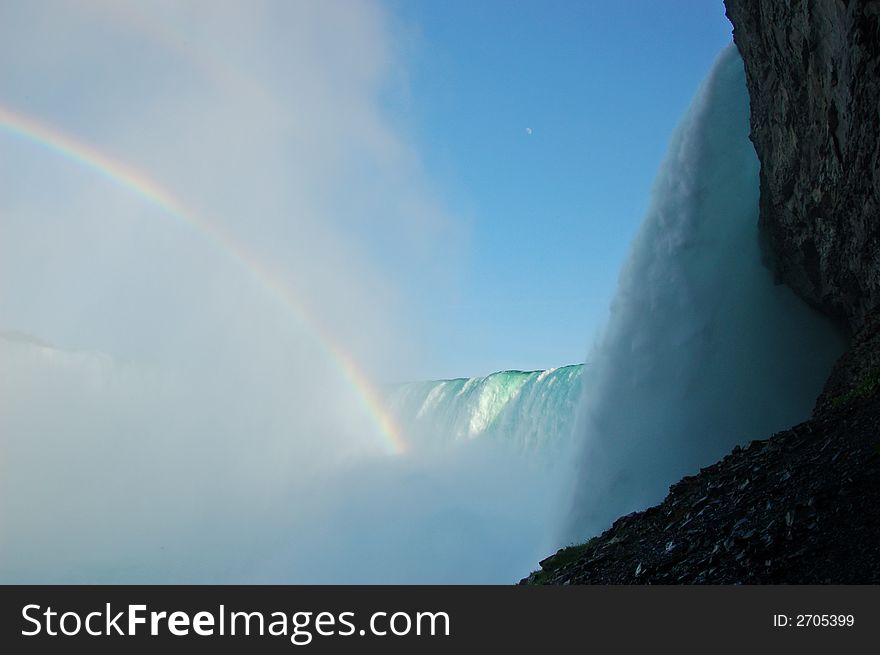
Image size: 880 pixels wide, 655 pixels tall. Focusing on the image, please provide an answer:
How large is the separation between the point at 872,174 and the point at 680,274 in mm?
11549

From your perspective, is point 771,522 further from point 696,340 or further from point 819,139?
point 696,340

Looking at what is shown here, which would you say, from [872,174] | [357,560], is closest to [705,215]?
[872,174]

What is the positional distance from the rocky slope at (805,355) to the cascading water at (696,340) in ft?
5.17

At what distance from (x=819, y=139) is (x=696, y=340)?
9315 mm

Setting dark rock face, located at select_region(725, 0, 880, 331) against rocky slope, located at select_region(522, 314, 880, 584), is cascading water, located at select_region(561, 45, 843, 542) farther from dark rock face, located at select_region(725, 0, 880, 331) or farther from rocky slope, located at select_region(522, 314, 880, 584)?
rocky slope, located at select_region(522, 314, 880, 584)

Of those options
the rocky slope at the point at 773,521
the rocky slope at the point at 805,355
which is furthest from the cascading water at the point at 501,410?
the rocky slope at the point at 773,521

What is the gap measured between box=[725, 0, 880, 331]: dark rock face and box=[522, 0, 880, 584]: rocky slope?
0.16 ft

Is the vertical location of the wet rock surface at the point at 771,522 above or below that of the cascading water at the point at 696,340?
below

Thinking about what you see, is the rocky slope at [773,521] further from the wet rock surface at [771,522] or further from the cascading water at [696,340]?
the cascading water at [696,340]

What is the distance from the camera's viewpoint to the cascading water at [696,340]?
2339 centimetres

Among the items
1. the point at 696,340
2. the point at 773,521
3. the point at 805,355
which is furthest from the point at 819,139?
the point at 773,521

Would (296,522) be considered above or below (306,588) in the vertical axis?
above

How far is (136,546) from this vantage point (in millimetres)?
60406

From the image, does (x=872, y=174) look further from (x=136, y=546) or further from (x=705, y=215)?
(x=136, y=546)
